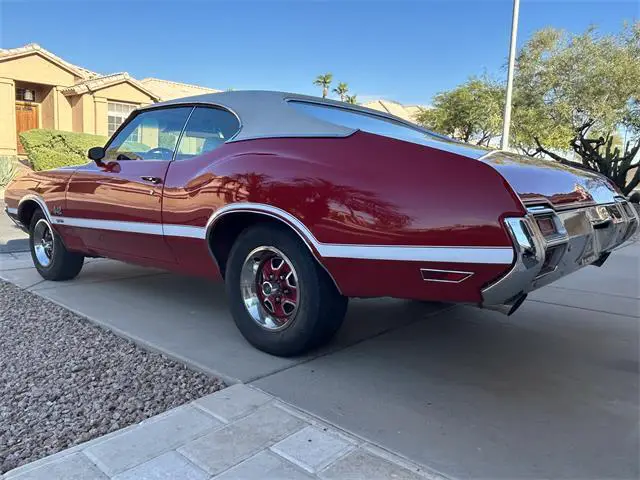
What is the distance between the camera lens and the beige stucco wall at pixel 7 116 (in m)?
18.7

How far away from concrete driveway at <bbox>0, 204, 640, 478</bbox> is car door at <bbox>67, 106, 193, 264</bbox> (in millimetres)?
557

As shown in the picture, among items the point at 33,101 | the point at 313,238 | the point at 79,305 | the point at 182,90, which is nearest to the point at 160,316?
the point at 79,305

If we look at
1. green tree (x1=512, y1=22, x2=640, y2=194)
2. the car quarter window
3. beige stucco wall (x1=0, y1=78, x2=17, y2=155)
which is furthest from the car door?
beige stucco wall (x1=0, y1=78, x2=17, y2=155)

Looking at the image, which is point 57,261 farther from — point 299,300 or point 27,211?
point 299,300

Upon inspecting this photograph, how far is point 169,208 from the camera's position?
3.56 metres

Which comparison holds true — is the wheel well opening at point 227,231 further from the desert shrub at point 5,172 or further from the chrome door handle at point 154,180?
the desert shrub at point 5,172

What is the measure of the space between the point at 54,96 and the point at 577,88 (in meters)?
19.5

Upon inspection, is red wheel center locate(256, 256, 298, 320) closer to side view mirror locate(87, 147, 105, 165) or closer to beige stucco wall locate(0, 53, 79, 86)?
side view mirror locate(87, 147, 105, 165)

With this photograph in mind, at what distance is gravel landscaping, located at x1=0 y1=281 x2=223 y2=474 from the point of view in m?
2.38

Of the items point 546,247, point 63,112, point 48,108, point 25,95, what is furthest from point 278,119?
point 25,95

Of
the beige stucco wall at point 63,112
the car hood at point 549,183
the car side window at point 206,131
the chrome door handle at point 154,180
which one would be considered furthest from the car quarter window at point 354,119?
the beige stucco wall at point 63,112

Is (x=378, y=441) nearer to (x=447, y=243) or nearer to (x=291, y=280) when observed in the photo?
(x=447, y=243)

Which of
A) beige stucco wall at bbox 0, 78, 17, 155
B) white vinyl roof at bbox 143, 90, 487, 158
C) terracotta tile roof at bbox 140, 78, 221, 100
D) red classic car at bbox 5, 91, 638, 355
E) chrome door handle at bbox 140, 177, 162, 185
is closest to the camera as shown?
red classic car at bbox 5, 91, 638, 355

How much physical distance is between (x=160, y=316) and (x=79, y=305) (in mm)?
787
